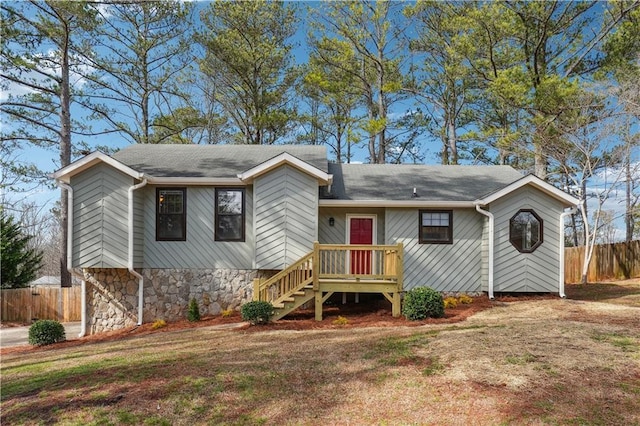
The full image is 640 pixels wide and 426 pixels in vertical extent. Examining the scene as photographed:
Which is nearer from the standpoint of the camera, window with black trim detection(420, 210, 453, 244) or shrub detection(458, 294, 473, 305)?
shrub detection(458, 294, 473, 305)

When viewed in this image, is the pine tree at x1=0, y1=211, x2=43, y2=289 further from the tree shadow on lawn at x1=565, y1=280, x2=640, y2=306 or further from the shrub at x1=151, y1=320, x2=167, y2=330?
the tree shadow on lawn at x1=565, y1=280, x2=640, y2=306

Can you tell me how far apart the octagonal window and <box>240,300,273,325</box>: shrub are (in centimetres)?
728

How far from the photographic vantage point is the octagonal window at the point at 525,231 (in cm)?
1107

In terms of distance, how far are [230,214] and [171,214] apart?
5.63ft

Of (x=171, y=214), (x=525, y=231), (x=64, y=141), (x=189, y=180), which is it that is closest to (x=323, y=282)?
(x=189, y=180)

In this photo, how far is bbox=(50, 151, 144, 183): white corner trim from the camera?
1016 centimetres

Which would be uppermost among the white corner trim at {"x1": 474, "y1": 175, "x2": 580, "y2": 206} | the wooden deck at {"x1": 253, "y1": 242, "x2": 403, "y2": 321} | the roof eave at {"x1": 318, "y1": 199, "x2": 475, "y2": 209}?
the white corner trim at {"x1": 474, "y1": 175, "x2": 580, "y2": 206}

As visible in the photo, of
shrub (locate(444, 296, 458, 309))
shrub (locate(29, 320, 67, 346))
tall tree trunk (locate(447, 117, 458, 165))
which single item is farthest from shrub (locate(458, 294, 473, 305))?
tall tree trunk (locate(447, 117, 458, 165))

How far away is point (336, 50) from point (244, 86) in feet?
18.1

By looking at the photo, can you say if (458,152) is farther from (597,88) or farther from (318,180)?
(318,180)

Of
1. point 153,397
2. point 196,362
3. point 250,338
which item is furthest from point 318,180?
point 153,397

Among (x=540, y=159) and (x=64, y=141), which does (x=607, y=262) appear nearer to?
(x=540, y=159)

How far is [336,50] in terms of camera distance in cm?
2109

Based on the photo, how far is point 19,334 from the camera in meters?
13.1
